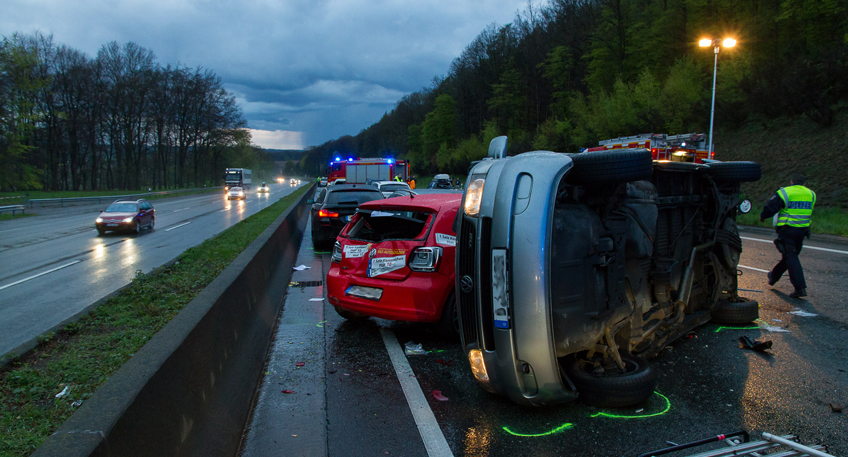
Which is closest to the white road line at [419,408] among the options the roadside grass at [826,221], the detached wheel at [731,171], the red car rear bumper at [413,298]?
the red car rear bumper at [413,298]

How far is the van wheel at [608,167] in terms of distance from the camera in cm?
382

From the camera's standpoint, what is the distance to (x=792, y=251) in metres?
7.61

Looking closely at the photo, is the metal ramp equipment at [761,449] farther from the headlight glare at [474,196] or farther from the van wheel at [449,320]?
the van wheel at [449,320]

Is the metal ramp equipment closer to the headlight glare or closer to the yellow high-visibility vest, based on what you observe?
the headlight glare

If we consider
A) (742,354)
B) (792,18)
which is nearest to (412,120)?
(792,18)

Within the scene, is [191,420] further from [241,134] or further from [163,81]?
[241,134]

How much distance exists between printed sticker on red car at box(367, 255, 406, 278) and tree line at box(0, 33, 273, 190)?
43.1m

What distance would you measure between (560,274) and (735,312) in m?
3.74

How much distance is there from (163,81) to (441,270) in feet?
228

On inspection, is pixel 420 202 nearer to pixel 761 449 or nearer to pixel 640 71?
pixel 761 449

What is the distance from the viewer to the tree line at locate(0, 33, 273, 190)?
39.0 meters

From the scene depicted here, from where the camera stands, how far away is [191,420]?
275 centimetres

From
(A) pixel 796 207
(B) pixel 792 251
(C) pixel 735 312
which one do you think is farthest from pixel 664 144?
(C) pixel 735 312

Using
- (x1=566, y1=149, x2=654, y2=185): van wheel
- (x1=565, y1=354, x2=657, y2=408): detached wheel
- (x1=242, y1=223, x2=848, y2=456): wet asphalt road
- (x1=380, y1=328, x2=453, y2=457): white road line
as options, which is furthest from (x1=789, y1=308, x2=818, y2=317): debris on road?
(x1=380, y1=328, x2=453, y2=457): white road line
